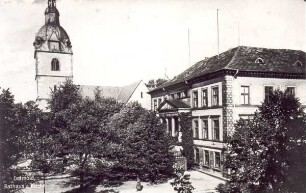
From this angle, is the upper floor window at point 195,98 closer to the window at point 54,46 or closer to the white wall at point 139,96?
the white wall at point 139,96

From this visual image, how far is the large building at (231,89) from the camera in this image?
23.6 metres

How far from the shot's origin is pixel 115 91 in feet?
196

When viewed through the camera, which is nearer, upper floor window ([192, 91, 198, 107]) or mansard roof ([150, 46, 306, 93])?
mansard roof ([150, 46, 306, 93])

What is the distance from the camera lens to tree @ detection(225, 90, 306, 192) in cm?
990

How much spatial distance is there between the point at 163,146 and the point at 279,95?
11.9 metres

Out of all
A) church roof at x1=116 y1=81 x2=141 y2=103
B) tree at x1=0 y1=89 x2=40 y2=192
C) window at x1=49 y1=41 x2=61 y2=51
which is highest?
window at x1=49 y1=41 x2=61 y2=51

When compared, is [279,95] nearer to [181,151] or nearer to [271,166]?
[271,166]

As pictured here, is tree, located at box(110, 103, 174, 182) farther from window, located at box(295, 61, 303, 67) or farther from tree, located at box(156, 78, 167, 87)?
tree, located at box(156, 78, 167, 87)

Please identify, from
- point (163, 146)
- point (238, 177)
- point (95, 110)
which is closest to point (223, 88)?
point (163, 146)

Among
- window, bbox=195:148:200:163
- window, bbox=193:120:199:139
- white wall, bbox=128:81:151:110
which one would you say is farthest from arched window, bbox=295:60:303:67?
white wall, bbox=128:81:151:110

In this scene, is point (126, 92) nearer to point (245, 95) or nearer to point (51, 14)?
point (51, 14)

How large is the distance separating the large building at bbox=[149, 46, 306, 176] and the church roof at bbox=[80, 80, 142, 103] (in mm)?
26131

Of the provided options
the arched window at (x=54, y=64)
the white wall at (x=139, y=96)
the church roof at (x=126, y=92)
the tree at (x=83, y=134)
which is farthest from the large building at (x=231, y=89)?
the arched window at (x=54, y=64)

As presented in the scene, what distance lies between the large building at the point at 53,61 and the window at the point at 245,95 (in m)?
28.2
